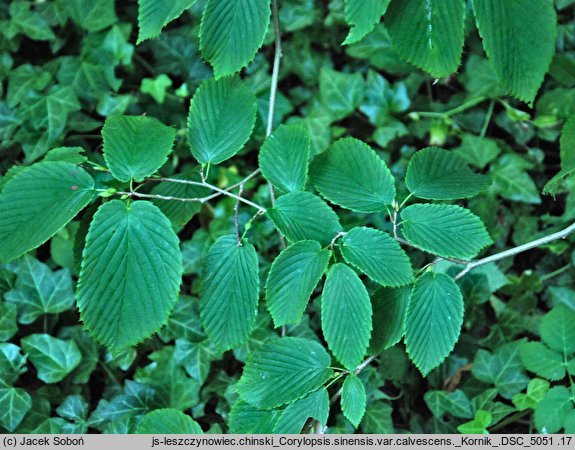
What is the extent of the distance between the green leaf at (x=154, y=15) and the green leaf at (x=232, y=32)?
0.06 metres

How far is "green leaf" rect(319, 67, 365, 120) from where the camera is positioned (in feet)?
5.43

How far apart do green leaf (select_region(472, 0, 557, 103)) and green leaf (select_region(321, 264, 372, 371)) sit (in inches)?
15.3

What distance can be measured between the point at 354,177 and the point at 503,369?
0.75m

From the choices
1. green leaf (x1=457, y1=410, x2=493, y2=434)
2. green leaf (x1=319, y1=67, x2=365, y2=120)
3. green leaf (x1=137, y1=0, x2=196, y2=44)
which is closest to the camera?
green leaf (x1=137, y1=0, x2=196, y2=44)

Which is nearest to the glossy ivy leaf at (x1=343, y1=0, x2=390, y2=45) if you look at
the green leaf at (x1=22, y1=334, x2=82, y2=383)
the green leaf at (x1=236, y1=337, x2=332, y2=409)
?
the green leaf at (x1=236, y1=337, x2=332, y2=409)

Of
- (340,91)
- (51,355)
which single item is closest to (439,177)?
(340,91)

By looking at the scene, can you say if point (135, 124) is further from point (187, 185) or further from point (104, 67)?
point (104, 67)

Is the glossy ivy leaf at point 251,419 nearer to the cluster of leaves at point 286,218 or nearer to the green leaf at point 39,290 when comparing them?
the cluster of leaves at point 286,218

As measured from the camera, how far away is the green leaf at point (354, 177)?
102 cm

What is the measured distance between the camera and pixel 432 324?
978 millimetres

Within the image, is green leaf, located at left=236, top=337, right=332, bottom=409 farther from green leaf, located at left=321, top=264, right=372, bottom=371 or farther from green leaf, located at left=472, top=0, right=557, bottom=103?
green leaf, located at left=472, top=0, right=557, bottom=103

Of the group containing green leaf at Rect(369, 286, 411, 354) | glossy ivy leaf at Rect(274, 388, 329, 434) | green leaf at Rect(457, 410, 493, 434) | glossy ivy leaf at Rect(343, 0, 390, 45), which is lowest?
green leaf at Rect(457, 410, 493, 434)

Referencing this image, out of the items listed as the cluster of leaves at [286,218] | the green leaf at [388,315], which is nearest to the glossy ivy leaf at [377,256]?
the cluster of leaves at [286,218]

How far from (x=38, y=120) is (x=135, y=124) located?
A: 74cm
